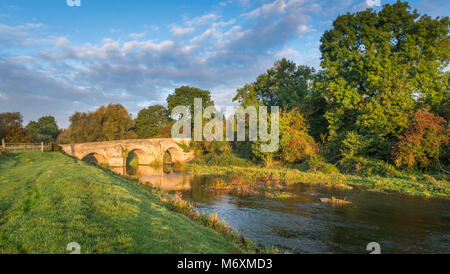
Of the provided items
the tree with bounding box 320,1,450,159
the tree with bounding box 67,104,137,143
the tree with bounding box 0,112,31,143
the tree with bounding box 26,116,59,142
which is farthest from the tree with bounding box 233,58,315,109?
the tree with bounding box 26,116,59,142

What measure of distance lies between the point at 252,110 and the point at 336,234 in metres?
28.7

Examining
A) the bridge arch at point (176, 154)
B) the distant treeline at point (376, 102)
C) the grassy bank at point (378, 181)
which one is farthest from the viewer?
the bridge arch at point (176, 154)

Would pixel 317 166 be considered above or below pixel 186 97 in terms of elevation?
below

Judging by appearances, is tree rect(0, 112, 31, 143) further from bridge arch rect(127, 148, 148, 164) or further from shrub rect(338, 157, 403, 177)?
shrub rect(338, 157, 403, 177)

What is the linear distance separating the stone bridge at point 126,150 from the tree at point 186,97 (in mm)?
19052

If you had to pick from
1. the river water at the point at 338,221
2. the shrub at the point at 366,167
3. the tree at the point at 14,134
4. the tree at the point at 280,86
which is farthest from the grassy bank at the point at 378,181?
the tree at the point at 14,134

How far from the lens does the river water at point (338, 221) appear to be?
9.55 metres

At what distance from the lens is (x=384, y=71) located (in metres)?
26.5

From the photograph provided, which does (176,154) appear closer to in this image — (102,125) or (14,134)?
(102,125)

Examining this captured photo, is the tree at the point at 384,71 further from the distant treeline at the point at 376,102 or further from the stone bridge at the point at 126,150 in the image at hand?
the stone bridge at the point at 126,150

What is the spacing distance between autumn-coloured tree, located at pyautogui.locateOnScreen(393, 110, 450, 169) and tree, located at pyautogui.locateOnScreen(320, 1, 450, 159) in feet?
7.06

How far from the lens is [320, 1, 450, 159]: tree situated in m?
25.6

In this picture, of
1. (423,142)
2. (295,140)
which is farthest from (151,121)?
(423,142)

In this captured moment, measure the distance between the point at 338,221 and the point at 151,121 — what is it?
57840 mm
